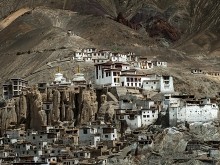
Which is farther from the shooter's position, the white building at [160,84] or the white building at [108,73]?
the white building at [108,73]

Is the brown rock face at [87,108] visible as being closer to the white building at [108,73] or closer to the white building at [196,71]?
the white building at [108,73]

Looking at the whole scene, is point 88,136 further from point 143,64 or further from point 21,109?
point 143,64

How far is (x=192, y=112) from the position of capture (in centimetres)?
10681

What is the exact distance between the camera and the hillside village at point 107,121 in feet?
333

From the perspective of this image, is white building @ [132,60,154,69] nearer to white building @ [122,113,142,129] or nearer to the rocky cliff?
the rocky cliff

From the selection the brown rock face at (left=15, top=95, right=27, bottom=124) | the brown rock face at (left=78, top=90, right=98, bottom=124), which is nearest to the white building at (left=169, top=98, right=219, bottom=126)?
the brown rock face at (left=78, top=90, right=98, bottom=124)

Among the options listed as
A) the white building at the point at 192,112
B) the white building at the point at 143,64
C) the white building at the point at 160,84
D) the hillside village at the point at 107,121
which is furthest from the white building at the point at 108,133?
the white building at the point at 143,64

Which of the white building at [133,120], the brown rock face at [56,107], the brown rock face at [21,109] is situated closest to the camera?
the white building at [133,120]

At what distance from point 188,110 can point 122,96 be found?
1005 centimetres

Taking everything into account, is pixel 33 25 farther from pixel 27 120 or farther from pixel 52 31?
pixel 27 120

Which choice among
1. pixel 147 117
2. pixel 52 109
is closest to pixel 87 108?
pixel 52 109

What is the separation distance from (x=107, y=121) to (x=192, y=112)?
9.96m

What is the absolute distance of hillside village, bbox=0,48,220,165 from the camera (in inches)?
3991

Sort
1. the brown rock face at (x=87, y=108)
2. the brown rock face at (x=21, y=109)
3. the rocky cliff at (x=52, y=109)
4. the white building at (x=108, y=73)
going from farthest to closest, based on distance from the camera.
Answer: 1. the white building at (x=108, y=73)
2. the brown rock face at (x=21, y=109)
3. the rocky cliff at (x=52, y=109)
4. the brown rock face at (x=87, y=108)
